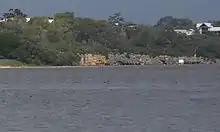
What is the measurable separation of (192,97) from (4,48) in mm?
86409

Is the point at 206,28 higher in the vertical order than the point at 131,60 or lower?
higher

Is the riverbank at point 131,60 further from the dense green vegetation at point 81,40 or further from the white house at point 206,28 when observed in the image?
the white house at point 206,28

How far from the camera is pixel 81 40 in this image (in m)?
154

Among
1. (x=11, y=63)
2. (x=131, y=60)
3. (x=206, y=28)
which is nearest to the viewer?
(x=11, y=63)

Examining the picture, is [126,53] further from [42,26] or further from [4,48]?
[4,48]

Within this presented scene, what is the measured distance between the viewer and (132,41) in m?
156

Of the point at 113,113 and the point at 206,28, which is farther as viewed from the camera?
the point at 206,28

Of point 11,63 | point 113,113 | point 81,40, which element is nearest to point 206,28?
point 81,40

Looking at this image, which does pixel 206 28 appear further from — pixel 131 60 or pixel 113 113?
pixel 113 113

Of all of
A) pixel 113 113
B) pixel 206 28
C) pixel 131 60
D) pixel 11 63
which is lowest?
pixel 113 113

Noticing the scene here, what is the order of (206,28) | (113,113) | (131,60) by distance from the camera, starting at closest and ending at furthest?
(113,113) < (131,60) < (206,28)

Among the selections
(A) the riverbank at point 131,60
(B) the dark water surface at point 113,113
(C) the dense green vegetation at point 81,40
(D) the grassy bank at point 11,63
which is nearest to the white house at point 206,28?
(C) the dense green vegetation at point 81,40

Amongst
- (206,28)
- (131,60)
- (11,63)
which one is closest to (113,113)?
(11,63)

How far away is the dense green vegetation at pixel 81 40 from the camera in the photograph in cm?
12694
